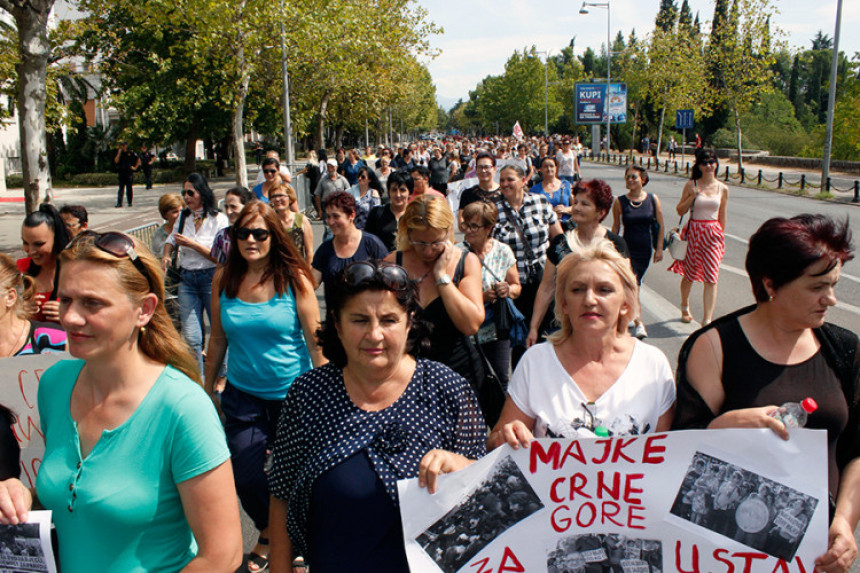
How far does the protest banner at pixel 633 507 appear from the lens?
211 centimetres

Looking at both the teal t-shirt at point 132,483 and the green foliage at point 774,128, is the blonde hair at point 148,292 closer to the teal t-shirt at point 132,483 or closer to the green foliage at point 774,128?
the teal t-shirt at point 132,483

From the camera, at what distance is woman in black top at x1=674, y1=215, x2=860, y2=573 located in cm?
231

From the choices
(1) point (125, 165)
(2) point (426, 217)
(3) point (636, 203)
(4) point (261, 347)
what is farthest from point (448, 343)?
(1) point (125, 165)

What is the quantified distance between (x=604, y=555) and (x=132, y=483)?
1.38 m

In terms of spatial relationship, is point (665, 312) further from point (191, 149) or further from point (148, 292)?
point (191, 149)

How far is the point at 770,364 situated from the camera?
236 cm

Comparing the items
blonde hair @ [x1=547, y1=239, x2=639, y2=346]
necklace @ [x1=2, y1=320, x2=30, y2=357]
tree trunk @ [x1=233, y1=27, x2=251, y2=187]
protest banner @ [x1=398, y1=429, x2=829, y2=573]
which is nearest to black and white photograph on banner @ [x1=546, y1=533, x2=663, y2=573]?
protest banner @ [x1=398, y1=429, x2=829, y2=573]

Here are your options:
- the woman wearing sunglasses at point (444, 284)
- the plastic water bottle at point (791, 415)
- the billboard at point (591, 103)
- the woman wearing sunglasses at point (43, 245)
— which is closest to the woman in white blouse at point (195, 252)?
the woman wearing sunglasses at point (43, 245)

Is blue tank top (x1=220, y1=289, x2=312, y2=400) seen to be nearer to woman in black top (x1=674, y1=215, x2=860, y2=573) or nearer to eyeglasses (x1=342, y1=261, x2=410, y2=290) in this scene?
eyeglasses (x1=342, y1=261, x2=410, y2=290)

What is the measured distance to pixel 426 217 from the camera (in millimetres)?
3764

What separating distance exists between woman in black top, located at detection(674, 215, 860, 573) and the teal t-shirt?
1.56m

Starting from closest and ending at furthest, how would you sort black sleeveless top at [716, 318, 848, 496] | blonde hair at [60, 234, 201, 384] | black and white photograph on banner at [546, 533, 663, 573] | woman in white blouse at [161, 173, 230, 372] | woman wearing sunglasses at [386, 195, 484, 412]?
blonde hair at [60, 234, 201, 384]
black and white photograph on banner at [546, 533, 663, 573]
black sleeveless top at [716, 318, 848, 496]
woman wearing sunglasses at [386, 195, 484, 412]
woman in white blouse at [161, 173, 230, 372]

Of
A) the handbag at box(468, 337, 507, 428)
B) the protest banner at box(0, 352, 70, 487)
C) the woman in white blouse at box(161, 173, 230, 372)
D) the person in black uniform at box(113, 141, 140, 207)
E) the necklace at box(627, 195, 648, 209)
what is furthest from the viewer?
the person in black uniform at box(113, 141, 140, 207)

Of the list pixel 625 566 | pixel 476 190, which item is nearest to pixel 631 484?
pixel 625 566
